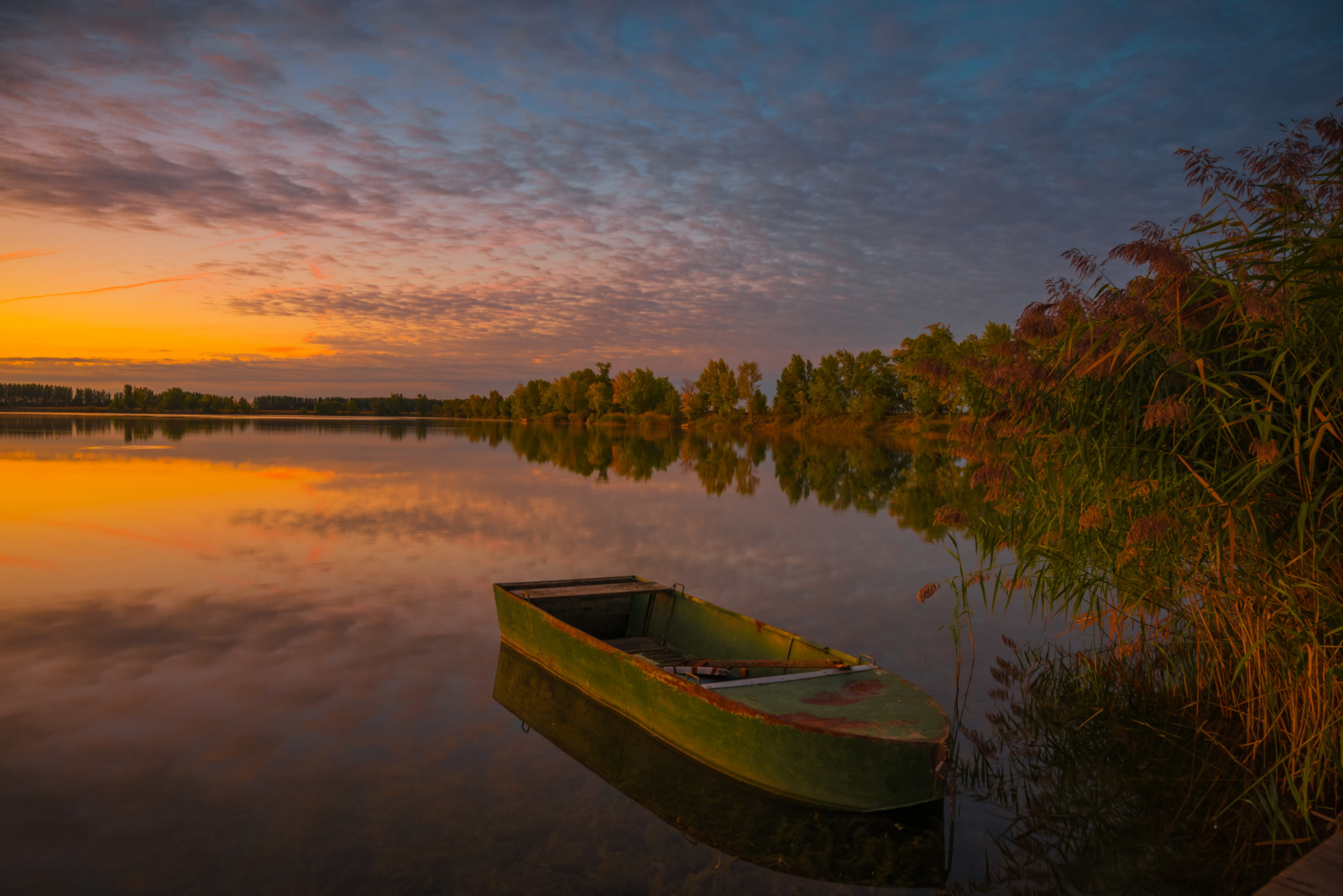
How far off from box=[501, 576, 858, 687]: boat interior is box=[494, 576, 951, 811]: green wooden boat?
2 centimetres

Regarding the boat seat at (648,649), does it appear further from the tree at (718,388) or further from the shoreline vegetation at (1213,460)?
the tree at (718,388)

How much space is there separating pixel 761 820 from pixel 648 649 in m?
4.27

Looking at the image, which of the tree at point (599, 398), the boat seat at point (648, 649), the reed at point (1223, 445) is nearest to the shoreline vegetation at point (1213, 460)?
the reed at point (1223, 445)

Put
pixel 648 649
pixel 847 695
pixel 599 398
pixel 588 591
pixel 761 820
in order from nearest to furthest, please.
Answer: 1. pixel 761 820
2. pixel 847 695
3. pixel 648 649
4. pixel 588 591
5. pixel 599 398

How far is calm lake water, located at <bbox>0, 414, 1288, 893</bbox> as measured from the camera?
6242mm

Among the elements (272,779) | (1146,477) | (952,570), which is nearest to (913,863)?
(1146,477)

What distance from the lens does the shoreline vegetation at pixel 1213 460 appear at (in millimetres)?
5910

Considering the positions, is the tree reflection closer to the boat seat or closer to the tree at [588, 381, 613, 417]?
the boat seat

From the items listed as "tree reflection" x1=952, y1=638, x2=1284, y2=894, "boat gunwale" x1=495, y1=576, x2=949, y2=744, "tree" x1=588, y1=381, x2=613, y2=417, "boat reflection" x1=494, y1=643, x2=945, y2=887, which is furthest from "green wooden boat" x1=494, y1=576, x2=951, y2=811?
"tree" x1=588, y1=381, x2=613, y2=417

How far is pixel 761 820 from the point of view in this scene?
6.86 m

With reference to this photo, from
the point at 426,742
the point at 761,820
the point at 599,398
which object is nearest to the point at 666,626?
the point at 426,742

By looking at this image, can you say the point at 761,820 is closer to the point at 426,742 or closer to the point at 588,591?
the point at 426,742

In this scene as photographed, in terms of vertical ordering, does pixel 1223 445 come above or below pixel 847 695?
above

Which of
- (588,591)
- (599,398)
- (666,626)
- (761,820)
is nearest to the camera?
(761,820)
